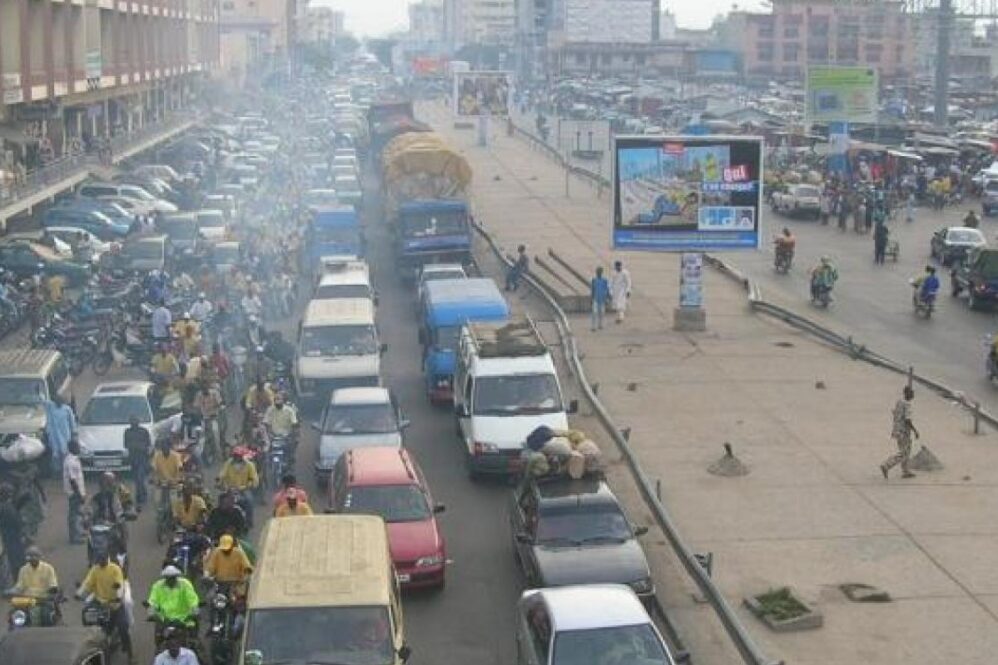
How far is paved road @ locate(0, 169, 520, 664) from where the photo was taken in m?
15.2

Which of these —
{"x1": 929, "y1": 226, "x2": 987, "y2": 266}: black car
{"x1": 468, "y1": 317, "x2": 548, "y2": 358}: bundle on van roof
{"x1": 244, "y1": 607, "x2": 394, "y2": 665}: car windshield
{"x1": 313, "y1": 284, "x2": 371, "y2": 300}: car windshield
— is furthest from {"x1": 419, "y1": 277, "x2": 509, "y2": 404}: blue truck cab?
{"x1": 929, "y1": 226, "x2": 987, "y2": 266}: black car

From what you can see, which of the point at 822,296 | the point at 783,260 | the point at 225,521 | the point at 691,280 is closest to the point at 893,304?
the point at 822,296

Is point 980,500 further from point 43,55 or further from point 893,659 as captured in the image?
point 43,55

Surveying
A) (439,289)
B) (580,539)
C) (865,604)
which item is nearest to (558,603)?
(580,539)

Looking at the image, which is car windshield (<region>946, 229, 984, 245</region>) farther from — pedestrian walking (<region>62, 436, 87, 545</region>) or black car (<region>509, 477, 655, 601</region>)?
pedestrian walking (<region>62, 436, 87, 545</region>)

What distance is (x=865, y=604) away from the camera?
15.8 metres

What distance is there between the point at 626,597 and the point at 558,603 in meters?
0.60

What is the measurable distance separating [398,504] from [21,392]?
311 inches

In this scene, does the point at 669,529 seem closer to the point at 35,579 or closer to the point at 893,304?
the point at 35,579

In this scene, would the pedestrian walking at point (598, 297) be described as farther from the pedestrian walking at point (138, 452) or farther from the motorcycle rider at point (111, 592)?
the motorcycle rider at point (111, 592)

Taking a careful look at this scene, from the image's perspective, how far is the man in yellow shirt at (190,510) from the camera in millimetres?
16839

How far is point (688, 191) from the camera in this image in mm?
31641

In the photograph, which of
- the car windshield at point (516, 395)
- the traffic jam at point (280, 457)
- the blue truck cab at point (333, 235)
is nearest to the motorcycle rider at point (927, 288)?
the traffic jam at point (280, 457)

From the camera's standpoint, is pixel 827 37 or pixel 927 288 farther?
pixel 827 37
